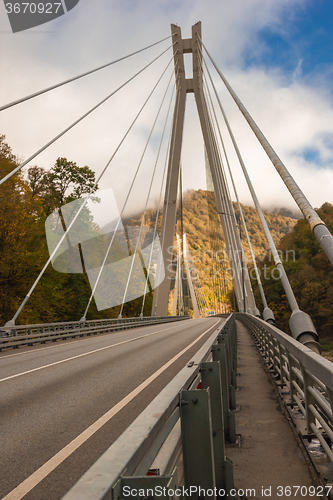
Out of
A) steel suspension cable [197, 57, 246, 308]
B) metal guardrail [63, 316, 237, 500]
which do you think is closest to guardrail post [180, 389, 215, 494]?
metal guardrail [63, 316, 237, 500]

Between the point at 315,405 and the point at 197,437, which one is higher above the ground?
the point at 197,437

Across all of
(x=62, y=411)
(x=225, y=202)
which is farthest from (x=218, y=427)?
(x=225, y=202)

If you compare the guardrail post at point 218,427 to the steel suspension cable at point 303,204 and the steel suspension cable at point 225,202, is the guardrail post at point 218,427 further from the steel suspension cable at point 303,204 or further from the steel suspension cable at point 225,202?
the steel suspension cable at point 225,202

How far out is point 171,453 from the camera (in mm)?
1944

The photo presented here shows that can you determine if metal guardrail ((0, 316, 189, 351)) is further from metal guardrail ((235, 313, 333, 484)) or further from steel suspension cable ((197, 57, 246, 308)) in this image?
metal guardrail ((235, 313, 333, 484))

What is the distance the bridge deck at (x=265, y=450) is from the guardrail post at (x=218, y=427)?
443mm

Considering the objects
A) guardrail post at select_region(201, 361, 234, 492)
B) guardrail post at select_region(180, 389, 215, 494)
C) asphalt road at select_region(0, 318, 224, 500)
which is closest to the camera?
guardrail post at select_region(180, 389, 215, 494)

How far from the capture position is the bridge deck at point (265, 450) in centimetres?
400

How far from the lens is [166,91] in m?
37.9

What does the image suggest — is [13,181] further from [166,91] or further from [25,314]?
[166,91]

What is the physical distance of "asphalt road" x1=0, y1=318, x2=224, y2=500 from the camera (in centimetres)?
399

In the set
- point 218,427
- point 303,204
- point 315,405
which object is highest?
point 303,204

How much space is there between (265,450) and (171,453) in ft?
11.1

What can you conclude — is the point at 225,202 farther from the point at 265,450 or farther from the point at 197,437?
the point at 197,437
